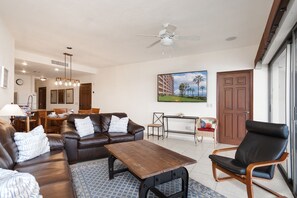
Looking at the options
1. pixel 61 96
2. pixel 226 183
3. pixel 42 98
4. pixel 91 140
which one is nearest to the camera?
pixel 226 183

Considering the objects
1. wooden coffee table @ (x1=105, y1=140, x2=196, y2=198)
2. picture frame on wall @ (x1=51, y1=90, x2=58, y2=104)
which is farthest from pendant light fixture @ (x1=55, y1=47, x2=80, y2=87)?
picture frame on wall @ (x1=51, y1=90, x2=58, y2=104)

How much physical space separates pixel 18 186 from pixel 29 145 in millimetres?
1619

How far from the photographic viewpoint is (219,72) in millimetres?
4805

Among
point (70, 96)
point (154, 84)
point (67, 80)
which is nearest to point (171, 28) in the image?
point (154, 84)

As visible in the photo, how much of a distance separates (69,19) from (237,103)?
4583 millimetres

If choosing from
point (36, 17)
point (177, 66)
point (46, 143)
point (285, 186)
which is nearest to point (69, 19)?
point (36, 17)

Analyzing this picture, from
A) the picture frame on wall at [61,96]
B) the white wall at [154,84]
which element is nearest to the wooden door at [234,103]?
the white wall at [154,84]

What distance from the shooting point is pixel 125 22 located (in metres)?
3.09

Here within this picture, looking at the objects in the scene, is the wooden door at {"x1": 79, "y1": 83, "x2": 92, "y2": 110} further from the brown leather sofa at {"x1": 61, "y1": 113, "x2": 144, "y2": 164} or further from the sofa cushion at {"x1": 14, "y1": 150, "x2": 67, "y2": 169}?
the sofa cushion at {"x1": 14, "y1": 150, "x2": 67, "y2": 169}

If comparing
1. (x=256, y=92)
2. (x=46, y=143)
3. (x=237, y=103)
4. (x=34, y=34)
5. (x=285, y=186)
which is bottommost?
(x=285, y=186)

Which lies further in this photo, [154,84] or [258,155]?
[154,84]

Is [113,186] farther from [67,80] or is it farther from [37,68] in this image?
[37,68]

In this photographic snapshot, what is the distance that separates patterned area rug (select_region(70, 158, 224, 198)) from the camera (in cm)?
211

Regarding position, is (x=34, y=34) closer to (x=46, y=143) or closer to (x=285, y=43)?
(x=46, y=143)
